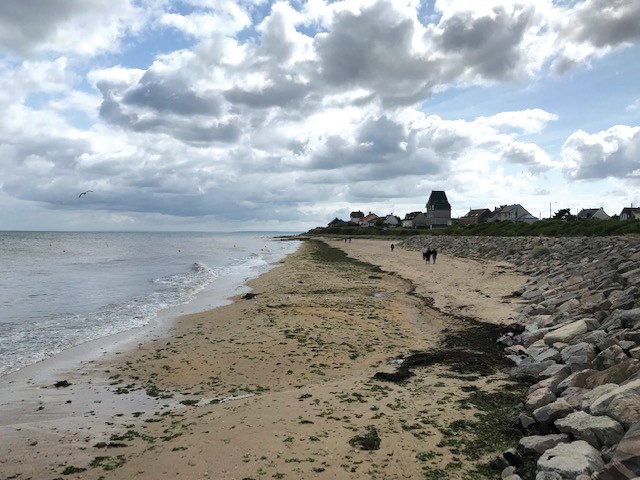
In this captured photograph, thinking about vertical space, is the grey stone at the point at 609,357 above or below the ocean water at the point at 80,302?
above

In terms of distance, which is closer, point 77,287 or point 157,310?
point 157,310

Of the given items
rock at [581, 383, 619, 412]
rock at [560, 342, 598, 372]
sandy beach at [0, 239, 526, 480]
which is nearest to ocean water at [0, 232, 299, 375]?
sandy beach at [0, 239, 526, 480]

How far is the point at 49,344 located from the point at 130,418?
7879mm

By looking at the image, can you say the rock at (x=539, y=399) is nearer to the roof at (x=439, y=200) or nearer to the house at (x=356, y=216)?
the roof at (x=439, y=200)

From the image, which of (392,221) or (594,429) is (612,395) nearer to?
(594,429)

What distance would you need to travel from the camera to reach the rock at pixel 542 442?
6.21 m

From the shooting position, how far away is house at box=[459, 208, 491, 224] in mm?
133625

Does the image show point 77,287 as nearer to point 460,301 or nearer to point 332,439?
point 460,301

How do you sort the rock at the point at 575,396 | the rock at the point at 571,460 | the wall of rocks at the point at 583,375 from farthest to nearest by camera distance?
the rock at the point at 575,396 → the wall of rocks at the point at 583,375 → the rock at the point at 571,460

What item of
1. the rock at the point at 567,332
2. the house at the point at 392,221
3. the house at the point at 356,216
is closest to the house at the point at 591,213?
the house at the point at 392,221

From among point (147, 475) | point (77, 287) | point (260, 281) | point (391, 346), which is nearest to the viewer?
point (147, 475)

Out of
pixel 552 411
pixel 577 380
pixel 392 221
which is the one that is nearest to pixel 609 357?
pixel 577 380

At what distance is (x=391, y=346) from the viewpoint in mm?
13266

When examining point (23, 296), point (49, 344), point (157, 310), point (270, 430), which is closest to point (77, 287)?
point (23, 296)
